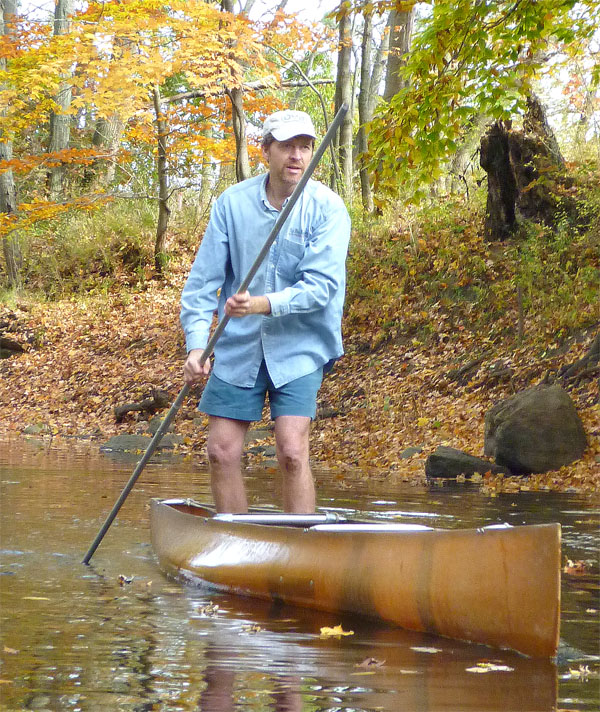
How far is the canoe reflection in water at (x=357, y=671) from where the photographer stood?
8.92ft

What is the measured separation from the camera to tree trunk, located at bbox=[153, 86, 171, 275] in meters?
19.0

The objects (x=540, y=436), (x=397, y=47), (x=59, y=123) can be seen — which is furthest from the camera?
(x=59, y=123)

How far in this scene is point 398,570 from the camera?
361cm

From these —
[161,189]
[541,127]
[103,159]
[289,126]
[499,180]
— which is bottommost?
[289,126]

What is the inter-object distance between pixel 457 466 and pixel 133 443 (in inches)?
195

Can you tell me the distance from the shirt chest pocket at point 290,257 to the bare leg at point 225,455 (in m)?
0.72

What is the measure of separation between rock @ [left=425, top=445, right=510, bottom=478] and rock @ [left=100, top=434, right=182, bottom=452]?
169 inches

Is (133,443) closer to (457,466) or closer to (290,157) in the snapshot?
(457,466)

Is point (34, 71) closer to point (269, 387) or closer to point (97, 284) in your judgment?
point (97, 284)

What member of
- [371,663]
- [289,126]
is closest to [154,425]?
[289,126]

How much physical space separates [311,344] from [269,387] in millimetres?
278

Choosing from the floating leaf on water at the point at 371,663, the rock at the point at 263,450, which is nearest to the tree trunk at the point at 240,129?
the rock at the point at 263,450

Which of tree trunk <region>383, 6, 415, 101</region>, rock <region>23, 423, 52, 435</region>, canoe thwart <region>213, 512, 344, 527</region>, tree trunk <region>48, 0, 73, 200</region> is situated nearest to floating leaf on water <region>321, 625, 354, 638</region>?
canoe thwart <region>213, 512, 344, 527</region>

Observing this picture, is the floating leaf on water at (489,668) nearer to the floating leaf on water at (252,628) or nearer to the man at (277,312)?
the floating leaf on water at (252,628)
